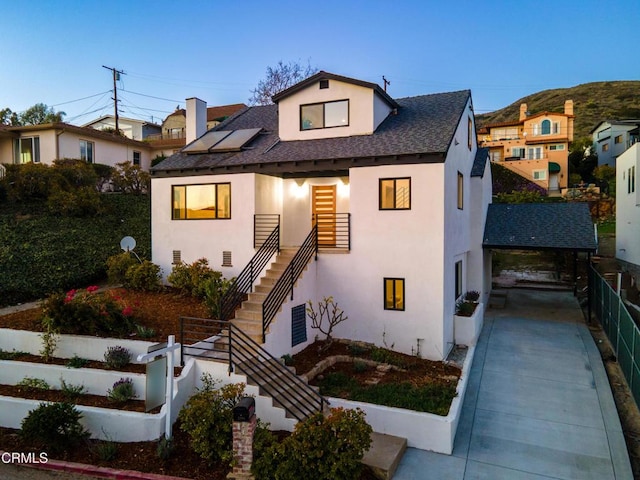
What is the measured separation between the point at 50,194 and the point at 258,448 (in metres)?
18.0

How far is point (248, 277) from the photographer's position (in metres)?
12.8

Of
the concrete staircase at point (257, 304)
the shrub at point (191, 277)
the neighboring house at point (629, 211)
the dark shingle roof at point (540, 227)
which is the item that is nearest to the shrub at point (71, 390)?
the concrete staircase at point (257, 304)

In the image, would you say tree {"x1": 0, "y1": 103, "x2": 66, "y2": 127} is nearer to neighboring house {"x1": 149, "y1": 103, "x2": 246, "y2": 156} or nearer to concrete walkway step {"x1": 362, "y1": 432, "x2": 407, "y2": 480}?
neighboring house {"x1": 149, "y1": 103, "x2": 246, "y2": 156}

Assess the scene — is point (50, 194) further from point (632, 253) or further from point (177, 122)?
point (177, 122)

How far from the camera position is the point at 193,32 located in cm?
2109

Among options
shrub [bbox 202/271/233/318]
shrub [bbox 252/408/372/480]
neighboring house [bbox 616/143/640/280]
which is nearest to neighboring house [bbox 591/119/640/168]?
neighboring house [bbox 616/143/640/280]

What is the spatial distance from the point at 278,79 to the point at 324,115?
19050 mm

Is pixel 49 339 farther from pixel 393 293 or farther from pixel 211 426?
pixel 393 293

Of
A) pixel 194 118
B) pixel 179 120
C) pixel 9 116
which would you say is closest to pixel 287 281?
pixel 194 118

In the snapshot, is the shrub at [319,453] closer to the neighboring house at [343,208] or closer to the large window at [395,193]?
the neighboring house at [343,208]

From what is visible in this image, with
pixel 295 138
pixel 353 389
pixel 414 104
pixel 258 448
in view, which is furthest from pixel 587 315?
pixel 258 448

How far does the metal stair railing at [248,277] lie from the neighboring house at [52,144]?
19.0m

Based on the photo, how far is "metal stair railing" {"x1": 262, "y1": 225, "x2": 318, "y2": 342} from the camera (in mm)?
10026

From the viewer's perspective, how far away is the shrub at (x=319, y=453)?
19.1 ft
